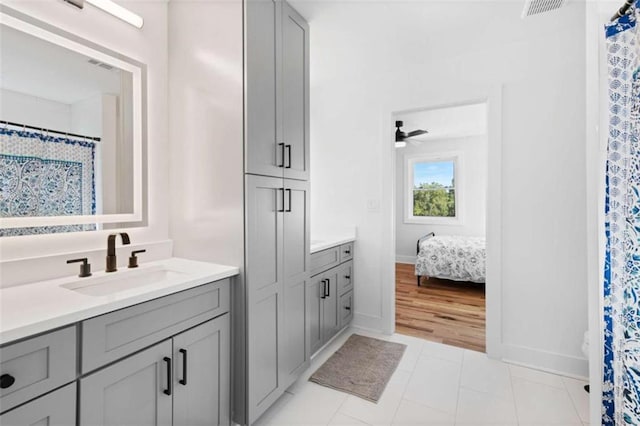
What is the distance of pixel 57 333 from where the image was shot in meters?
0.92

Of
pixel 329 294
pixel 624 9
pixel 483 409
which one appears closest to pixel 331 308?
pixel 329 294

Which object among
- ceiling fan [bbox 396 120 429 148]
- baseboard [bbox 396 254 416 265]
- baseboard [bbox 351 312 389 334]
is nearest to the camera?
baseboard [bbox 351 312 389 334]

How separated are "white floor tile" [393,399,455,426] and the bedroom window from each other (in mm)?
4539

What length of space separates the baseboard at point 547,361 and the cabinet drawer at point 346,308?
129 centimetres

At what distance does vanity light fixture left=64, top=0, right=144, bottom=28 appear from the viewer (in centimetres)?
145

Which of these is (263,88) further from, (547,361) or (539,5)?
(547,361)

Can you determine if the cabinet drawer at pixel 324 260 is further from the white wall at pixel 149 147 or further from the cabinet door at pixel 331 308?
the white wall at pixel 149 147

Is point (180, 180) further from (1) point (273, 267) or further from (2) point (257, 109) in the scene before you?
(1) point (273, 267)

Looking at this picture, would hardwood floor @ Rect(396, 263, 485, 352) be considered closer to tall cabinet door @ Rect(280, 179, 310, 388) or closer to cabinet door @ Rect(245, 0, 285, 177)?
tall cabinet door @ Rect(280, 179, 310, 388)

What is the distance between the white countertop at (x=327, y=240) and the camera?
2.37 metres

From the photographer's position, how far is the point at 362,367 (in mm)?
2287

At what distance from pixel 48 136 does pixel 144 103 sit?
494mm

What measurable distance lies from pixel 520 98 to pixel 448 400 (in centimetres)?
226

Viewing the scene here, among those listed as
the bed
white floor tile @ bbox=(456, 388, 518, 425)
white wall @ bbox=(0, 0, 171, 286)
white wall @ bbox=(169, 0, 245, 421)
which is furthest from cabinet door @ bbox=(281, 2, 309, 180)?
the bed
